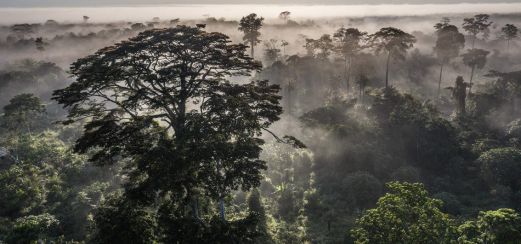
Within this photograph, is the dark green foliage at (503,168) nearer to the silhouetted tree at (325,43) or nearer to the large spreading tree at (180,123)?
the large spreading tree at (180,123)

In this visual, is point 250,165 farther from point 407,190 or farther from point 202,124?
point 407,190

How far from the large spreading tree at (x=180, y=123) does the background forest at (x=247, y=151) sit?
0.25 feet

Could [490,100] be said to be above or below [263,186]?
above

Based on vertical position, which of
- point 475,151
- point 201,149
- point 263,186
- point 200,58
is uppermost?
point 200,58

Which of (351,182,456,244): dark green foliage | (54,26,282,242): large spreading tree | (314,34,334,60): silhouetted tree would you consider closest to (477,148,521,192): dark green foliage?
(351,182,456,244): dark green foliage

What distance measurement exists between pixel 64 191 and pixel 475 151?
40.5m

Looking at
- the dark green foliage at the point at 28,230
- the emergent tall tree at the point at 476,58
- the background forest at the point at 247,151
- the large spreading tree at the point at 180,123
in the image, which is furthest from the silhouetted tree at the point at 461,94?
the dark green foliage at the point at 28,230

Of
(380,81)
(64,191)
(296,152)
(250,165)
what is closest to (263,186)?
(296,152)

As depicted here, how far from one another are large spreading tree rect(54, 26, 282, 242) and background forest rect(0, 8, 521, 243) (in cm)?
8

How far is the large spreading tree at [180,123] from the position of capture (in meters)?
15.3

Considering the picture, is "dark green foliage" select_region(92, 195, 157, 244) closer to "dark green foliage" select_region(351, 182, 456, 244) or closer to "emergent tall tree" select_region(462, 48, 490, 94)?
"dark green foliage" select_region(351, 182, 456, 244)

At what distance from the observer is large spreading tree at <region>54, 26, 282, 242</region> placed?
15.3 m

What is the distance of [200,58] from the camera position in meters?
18.1

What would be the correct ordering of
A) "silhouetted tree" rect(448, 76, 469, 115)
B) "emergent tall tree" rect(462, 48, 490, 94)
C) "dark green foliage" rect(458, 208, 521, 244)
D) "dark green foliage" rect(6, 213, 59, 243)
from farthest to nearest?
"emergent tall tree" rect(462, 48, 490, 94) < "silhouetted tree" rect(448, 76, 469, 115) < "dark green foliage" rect(6, 213, 59, 243) < "dark green foliage" rect(458, 208, 521, 244)
